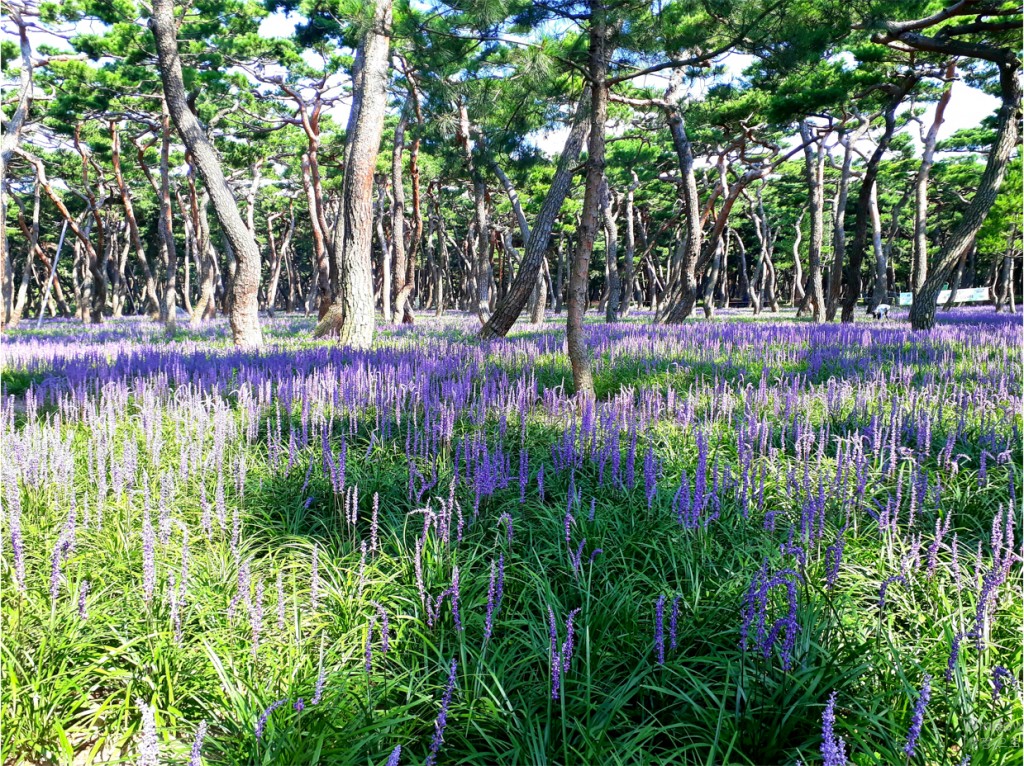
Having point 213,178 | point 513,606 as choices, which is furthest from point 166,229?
point 513,606

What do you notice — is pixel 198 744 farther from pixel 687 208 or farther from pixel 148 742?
pixel 687 208

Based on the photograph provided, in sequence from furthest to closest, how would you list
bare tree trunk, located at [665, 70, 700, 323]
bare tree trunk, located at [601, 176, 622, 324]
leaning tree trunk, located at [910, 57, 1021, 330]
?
bare tree trunk, located at [601, 176, 622, 324], bare tree trunk, located at [665, 70, 700, 323], leaning tree trunk, located at [910, 57, 1021, 330]

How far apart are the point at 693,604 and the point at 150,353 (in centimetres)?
808

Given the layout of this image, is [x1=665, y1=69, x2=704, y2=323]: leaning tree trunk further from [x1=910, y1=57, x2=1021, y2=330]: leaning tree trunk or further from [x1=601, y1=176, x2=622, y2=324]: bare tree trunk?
[x1=910, y1=57, x2=1021, y2=330]: leaning tree trunk

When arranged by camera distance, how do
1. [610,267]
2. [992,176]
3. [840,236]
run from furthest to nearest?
[610,267], [840,236], [992,176]

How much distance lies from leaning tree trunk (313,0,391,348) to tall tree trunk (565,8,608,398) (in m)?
5.57

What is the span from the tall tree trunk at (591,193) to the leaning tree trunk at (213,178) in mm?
6456

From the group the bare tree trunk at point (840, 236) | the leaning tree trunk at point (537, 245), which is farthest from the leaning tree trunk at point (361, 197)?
the bare tree trunk at point (840, 236)

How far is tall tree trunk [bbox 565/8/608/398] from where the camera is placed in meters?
4.83

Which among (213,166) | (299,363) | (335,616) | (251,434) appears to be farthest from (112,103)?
(335,616)

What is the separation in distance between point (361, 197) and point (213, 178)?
90.1 inches

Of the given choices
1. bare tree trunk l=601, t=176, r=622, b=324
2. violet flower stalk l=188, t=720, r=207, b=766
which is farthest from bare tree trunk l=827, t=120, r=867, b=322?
violet flower stalk l=188, t=720, r=207, b=766

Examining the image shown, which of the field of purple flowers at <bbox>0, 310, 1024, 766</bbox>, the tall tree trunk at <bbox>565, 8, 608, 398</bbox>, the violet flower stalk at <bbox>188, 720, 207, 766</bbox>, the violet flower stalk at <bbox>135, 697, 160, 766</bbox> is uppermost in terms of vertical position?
the tall tree trunk at <bbox>565, 8, 608, 398</bbox>

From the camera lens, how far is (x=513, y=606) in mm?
2475
